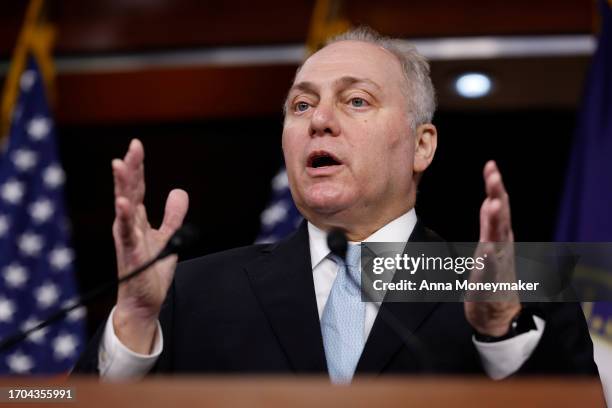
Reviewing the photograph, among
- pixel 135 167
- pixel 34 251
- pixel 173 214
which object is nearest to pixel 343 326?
pixel 173 214

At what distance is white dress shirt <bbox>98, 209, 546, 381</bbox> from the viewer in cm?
125

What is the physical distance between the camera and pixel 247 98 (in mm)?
3719

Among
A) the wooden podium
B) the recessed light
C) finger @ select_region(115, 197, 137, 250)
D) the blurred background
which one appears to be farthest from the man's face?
the recessed light

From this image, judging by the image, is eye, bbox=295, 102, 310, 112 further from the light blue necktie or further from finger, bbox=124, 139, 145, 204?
finger, bbox=124, 139, 145, 204

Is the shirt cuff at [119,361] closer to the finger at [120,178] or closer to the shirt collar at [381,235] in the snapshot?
the finger at [120,178]

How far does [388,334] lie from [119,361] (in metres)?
0.48

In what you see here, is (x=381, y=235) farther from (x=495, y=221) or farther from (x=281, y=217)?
(x=281, y=217)

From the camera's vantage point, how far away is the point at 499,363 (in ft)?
4.15

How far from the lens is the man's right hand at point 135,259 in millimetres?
1322

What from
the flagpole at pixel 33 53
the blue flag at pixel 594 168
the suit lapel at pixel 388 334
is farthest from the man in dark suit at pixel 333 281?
the flagpole at pixel 33 53

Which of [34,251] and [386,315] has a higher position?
[34,251]

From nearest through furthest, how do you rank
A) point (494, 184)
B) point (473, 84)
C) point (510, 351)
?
point (494, 184) → point (510, 351) → point (473, 84)

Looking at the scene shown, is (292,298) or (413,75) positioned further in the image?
(413,75)

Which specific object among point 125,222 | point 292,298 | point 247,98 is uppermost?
point 247,98
